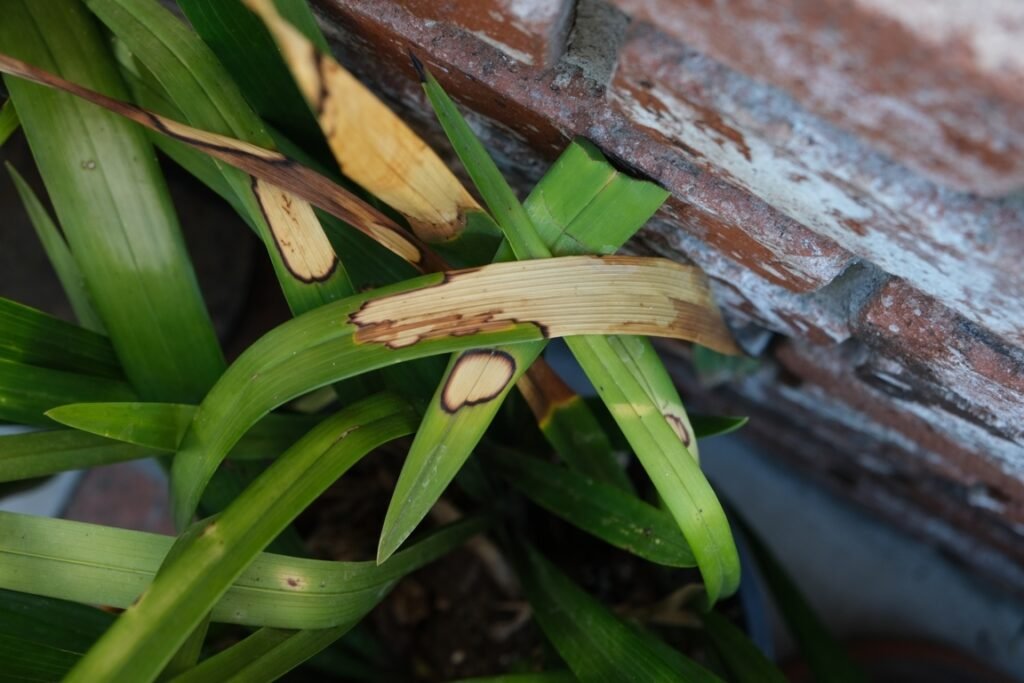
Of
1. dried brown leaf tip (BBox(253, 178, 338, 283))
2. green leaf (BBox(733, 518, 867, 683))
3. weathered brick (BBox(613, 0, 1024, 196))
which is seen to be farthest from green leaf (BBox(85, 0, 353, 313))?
green leaf (BBox(733, 518, 867, 683))

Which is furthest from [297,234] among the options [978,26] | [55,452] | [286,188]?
[978,26]

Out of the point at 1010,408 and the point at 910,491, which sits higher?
the point at 1010,408

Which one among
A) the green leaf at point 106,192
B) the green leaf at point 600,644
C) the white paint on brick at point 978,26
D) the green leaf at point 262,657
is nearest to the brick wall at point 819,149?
the white paint on brick at point 978,26

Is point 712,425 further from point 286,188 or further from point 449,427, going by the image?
point 286,188

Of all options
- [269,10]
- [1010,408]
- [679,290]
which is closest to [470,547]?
[679,290]

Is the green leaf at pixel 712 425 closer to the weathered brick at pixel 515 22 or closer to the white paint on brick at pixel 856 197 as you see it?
the white paint on brick at pixel 856 197

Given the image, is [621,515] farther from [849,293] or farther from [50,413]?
[50,413]
